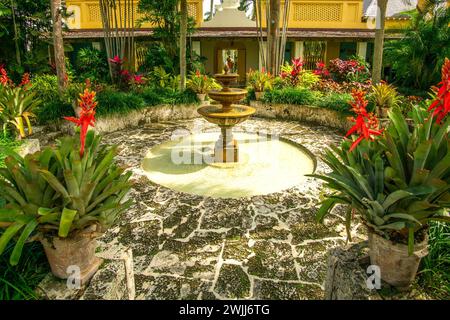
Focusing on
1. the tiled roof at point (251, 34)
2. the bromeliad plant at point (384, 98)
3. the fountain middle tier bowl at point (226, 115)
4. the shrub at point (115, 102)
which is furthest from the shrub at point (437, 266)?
the tiled roof at point (251, 34)

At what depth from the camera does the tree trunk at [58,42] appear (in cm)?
877

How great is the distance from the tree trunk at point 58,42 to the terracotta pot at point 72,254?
840 cm

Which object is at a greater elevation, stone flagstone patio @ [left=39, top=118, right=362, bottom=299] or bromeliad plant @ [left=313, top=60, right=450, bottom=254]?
bromeliad plant @ [left=313, top=60, right=450, bottom=254]

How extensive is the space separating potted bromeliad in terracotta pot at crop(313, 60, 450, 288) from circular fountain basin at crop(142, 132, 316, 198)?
349 cm

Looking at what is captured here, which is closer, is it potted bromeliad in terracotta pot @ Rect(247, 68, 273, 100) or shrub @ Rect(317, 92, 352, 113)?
shrub @ Rect(317, 92, 352, 113)

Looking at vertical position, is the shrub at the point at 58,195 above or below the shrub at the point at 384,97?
below

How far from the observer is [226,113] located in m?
7.02

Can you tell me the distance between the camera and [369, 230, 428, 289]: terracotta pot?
A: 219 cm

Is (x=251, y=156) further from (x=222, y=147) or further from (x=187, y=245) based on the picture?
(x=187, y=245)

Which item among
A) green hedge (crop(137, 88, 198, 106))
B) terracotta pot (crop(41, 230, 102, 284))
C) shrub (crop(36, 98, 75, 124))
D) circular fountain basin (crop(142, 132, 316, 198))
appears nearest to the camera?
terracotta pot (crop(41, 230, 102, 284))

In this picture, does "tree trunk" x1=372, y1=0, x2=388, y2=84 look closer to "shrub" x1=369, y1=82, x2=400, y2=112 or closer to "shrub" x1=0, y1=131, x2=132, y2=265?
"shrub" x1=369, y1=82, x2=400, y2=112

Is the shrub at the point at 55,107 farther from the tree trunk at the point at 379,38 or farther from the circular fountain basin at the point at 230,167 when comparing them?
the tree trunk at the point at 379,38

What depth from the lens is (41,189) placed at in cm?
229

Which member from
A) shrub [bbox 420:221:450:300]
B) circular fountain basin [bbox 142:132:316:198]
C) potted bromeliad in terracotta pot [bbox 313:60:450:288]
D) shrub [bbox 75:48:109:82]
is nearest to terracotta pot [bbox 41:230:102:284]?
potted bromeliad in terracotta pot [bbox 313:60:450:288]
